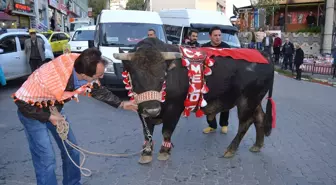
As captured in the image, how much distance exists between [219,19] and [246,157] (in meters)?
10.0

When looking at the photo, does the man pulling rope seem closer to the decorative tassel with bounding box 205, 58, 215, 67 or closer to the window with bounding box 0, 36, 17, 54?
the decorative tassel with bounding box 205, 58, 215, 67

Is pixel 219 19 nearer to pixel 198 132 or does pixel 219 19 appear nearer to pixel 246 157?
pixel 198 132

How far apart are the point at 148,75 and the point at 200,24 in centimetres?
996

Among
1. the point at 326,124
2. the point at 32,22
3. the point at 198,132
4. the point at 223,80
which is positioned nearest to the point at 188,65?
the point at 223,80

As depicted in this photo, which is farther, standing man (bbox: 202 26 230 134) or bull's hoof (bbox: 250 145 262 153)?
standing man (bbox: 202 26 230 134)

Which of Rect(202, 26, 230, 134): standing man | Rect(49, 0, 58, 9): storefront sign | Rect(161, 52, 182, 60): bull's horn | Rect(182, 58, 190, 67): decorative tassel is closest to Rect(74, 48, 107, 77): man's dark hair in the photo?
Rect(161, 52, 182, 60): bull's horn

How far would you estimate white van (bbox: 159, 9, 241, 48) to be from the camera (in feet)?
41.4

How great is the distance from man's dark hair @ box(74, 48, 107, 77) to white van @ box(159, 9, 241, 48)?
31.3ft

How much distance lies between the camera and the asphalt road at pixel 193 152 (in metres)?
4.20

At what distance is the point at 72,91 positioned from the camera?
3.11 meters

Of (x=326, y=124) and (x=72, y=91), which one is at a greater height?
(x=72, y=91)

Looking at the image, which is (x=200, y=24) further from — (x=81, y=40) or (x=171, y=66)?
(x=171, y=66)

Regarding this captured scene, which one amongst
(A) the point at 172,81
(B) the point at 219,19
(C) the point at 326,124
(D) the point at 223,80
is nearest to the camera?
(A) the point at 172,81

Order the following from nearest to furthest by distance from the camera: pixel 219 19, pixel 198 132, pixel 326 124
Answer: pixel 198 132 → pixel 326 124 → pixel 219 19
